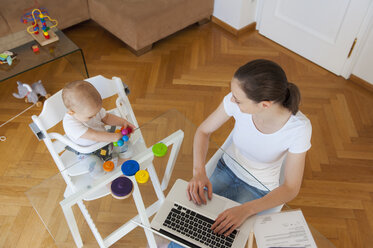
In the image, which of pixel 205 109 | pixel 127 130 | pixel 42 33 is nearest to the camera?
pixel 127 130

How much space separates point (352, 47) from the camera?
9.16 feet

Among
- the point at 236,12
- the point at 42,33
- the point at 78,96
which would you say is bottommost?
the point at 236,12

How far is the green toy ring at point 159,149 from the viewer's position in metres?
1.56

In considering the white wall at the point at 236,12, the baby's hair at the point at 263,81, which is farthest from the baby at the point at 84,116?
the white wall at the point at 236,12

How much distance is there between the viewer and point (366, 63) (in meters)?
2.80

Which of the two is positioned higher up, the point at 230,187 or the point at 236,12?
the point at 230,187

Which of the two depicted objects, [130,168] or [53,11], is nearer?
[130,168]

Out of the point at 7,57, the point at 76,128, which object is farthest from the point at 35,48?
the point at 76,128

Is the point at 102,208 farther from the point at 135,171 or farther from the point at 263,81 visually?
the point at 263,81

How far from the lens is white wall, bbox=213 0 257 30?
3246 mm

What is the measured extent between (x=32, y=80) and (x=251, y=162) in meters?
2.08

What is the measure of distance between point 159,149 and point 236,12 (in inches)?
86.2

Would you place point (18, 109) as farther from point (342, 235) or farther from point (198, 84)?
point (342, 235)

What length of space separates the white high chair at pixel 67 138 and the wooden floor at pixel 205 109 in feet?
0.74
